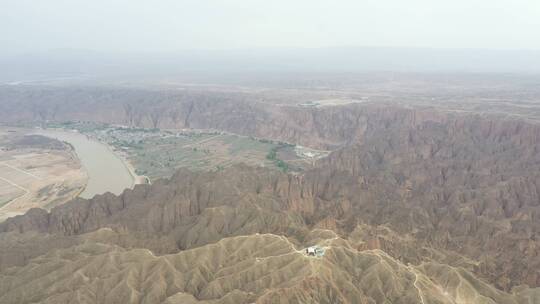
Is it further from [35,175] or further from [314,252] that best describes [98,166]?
[314,252]

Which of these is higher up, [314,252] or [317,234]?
[314,252]

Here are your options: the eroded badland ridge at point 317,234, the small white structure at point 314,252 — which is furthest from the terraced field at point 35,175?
the small white structure at point 314,252

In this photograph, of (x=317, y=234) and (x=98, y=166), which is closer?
(x=317, y=234)

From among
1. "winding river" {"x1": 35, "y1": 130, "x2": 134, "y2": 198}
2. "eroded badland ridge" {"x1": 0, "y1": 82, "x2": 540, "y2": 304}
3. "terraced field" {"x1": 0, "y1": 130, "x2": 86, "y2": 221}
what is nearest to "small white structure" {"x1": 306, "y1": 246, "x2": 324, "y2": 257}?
"eroded badland ridge" {"x1": 0, "y1": 82, "x2": 540, "y2": 304}

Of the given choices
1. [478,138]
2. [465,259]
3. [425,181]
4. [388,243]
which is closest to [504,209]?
[425,181]

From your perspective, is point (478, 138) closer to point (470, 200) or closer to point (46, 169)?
point (470, 200)

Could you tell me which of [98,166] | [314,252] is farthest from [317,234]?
[98,166]
